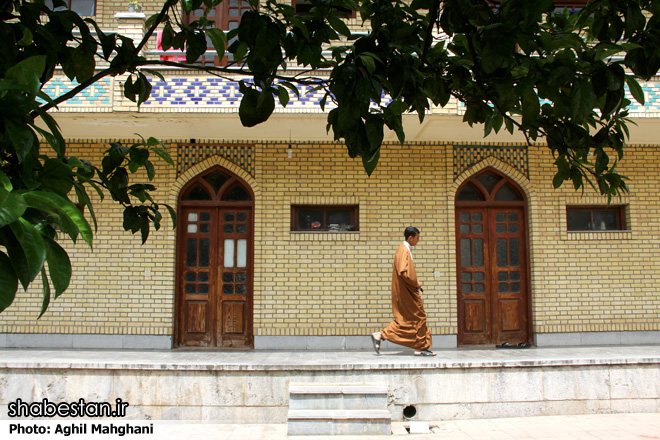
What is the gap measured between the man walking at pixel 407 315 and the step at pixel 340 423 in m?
1.65

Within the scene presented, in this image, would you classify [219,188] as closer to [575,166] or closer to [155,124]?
[155,124]

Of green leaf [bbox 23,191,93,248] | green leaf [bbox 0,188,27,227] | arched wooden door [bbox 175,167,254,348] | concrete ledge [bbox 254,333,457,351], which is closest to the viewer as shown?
green leaf [bbox 0,188,27,227]

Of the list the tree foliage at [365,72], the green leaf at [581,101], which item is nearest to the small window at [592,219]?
the tree foliage at [365,72]

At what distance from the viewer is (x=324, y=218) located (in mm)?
8875

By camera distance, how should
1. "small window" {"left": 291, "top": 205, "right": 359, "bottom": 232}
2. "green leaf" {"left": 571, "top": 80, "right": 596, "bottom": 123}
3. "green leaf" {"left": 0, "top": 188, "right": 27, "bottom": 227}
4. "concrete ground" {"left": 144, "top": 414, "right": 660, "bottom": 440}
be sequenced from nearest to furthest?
"green leaf" {"left": 0, "top": 188, "right": 27, "bottom": 227}, "green leaf" {"left": 571, "top": 80, "right": 596, "bottom": 123}, "concrete ground" {"left": 144, "top": 414, "right": 660, "bottom": 440}, "small window" {"left": 291, "top": 205, "right": 359, "bottom": 232}

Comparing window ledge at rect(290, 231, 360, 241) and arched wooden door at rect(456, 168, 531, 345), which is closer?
window ledge at rect(290, 231, 360, 241)

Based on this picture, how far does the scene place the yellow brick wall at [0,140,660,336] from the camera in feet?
27.7

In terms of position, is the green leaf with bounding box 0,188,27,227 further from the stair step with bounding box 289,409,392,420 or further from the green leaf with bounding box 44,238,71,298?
the stair step with bounding box 289,409,392,420

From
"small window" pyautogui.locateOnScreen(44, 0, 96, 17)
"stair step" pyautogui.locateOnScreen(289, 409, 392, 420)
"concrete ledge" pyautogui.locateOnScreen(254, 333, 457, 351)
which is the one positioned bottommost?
"stair step" pyautogui.locateOnScreen(289, 409, 392, 420)

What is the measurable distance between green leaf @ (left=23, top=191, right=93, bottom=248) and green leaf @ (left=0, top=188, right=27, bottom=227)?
53mm

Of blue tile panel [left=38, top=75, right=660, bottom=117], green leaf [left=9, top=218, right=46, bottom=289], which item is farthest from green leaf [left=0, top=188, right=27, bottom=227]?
blue tile panel [left=38, top=75, right=660, bottom=117]

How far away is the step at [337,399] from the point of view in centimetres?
586

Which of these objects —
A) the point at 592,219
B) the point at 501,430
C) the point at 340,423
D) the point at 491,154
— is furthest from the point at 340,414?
the point at 592,219

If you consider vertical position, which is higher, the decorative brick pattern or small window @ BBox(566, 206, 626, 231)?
the decorative brick pattern
